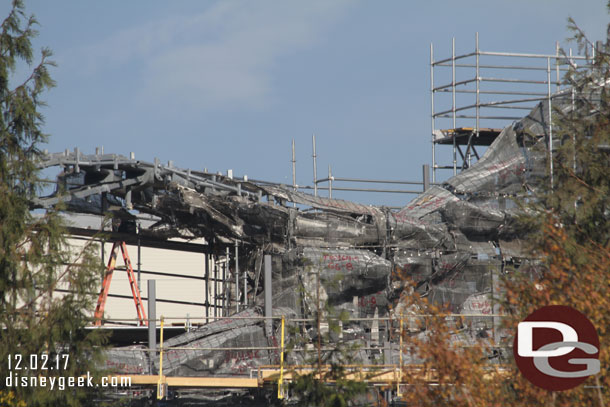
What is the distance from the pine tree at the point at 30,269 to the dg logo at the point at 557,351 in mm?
7907

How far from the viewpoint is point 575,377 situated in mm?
13008

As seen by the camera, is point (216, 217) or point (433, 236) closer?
point (216, 217)

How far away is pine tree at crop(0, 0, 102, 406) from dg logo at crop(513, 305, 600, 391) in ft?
25.9

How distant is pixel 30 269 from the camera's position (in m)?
18.2

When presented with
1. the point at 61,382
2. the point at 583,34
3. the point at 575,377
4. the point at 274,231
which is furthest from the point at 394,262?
the point at 575,377

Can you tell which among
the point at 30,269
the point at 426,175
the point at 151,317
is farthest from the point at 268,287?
the point at 426,175

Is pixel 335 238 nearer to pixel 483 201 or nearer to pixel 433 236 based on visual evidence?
pixel 433 236

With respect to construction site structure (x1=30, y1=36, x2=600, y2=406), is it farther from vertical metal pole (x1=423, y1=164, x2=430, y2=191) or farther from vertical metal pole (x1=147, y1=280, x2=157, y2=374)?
vertical metal pole (x1=423, y1=164, x2=430, y2=191)

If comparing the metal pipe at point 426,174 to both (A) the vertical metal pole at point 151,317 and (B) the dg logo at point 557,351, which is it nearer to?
(A) the vertical metal pole at point 151,317

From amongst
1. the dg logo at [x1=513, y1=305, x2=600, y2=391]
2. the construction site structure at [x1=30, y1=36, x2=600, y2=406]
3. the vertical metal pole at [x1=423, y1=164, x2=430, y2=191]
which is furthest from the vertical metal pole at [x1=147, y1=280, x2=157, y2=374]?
the vertical metal pole at [x1=423, y1=164, x2=430, y2=191]

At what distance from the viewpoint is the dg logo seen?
509 inches

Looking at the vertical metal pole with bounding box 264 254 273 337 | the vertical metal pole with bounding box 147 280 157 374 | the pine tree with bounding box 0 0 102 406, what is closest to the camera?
the pine tree with bounding box 0 0 102 406

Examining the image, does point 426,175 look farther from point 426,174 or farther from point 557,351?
point 557,351

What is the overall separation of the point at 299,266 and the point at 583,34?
10.0m
